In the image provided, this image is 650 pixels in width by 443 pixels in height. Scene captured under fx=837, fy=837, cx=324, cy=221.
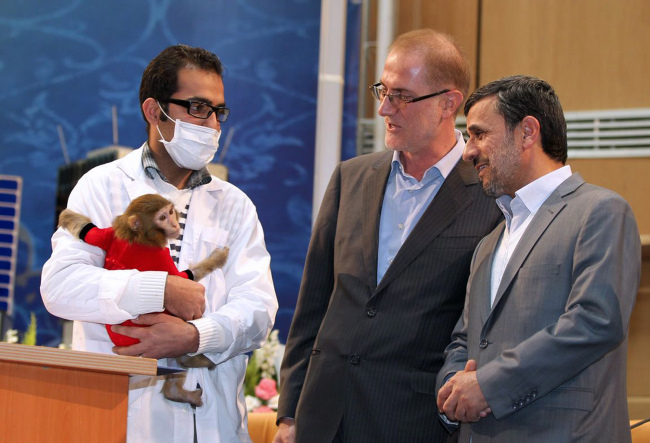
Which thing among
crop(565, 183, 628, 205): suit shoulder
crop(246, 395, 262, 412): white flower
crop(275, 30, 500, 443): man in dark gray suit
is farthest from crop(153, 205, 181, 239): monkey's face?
crop(246, 395, 262, 412): white flower

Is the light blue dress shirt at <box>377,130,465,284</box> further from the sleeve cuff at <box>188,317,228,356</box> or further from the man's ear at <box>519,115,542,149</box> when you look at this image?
the sleeve cuff at <box>188,317,228,356</box>

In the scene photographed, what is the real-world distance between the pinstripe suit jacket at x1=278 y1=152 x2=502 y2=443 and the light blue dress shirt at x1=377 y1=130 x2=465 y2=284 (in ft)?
0.14

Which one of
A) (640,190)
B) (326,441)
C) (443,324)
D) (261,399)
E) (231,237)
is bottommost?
(261,399)

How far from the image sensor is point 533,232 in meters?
2.22

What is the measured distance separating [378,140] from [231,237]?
10.9 feet

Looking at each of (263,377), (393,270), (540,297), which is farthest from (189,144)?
(263,377)

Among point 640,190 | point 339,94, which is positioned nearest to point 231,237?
point 339,94

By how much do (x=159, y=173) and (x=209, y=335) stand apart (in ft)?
1.99

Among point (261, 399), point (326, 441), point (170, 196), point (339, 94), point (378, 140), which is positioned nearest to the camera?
point (326, 441)

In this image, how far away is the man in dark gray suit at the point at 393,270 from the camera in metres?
2.48

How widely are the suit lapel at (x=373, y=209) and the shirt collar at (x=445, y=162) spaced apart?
2 cm

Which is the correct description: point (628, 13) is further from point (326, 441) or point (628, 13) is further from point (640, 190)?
point (326, 441)

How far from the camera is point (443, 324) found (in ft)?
8.22

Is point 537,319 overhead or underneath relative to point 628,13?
underneath
